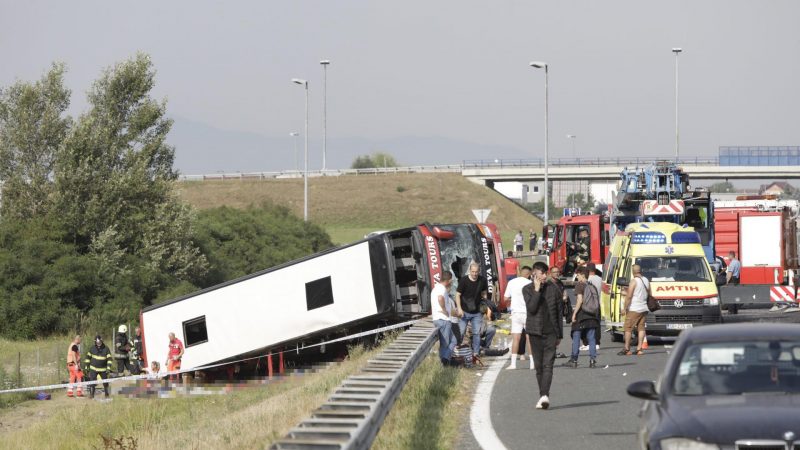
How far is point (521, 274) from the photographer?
747 inches

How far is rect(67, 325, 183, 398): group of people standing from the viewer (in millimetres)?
26688

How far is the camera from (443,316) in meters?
18.2

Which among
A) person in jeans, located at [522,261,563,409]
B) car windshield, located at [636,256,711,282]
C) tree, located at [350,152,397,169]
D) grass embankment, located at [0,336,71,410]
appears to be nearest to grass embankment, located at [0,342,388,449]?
grass embankment, located at [0,336,71,410]

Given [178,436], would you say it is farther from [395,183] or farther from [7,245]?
[395,183]

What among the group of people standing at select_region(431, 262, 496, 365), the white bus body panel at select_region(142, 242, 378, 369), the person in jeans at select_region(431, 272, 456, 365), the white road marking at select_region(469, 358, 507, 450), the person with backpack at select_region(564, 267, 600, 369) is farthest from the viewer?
the white bus body panel at select_region(142, 242, 378, 369)

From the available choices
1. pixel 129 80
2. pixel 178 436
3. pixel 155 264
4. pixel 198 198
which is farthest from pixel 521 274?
pixel 198 198

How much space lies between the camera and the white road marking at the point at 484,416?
11.4 m

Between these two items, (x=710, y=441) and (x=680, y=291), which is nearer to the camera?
(x=710, y=441)

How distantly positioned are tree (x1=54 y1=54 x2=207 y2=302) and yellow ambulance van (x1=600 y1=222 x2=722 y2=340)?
26.6 metres

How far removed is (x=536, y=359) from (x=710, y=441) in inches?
265

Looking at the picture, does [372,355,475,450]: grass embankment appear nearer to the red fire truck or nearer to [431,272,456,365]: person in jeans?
[431,272,456,365]: person in jeans

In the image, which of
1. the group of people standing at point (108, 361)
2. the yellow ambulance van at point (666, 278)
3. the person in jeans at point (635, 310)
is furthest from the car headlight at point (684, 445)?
the group of people standing at point (108, 361)

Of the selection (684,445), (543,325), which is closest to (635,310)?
(543,325)

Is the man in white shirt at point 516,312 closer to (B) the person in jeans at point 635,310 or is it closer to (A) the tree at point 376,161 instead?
(B) the person in jeans at point 635,310
